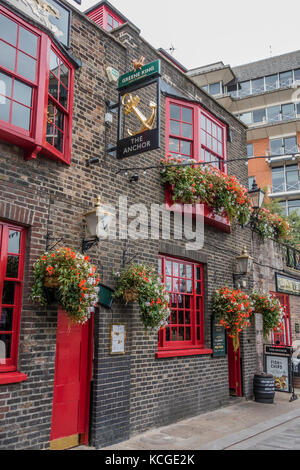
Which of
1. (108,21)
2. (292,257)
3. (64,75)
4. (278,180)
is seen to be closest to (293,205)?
(278,180)

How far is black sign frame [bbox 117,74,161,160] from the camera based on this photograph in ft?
21.5

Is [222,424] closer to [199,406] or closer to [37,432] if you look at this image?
[199,406]

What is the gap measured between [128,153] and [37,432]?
4.40 meters

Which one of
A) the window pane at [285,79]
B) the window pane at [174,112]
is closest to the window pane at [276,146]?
the window pane at [285,79]

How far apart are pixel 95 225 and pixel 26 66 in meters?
2.42

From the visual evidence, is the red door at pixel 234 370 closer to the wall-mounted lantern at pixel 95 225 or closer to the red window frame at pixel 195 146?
the red window frame at pixel 195 146

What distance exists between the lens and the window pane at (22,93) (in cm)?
546

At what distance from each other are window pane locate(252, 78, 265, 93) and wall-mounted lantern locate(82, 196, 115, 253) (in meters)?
32.8

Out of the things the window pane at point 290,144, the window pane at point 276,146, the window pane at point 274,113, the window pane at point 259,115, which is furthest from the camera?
the window pane at point 259,115

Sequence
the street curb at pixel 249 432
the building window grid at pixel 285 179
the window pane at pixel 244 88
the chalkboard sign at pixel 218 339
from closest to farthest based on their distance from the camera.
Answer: the street curb at pixel 249 432
the chalkboard sign at pixel 218 339
the building window grid at pixel 285 179
the window pane at pixel 244 88

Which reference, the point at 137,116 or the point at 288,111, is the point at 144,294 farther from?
the point at 288,111

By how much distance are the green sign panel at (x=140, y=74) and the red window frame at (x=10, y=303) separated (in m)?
3.31

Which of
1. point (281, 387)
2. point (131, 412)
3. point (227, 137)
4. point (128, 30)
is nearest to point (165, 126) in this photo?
point (128, 30)

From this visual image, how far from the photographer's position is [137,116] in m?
7.16
